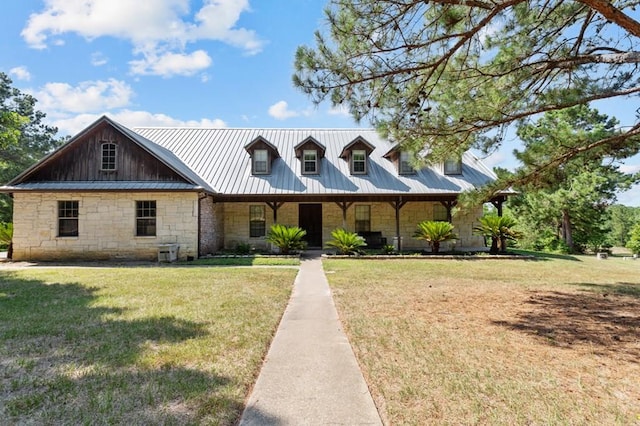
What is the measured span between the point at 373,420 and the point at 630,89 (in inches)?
306

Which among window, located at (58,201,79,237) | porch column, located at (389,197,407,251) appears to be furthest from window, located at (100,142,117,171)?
porch column, located at (389,197,407,251)

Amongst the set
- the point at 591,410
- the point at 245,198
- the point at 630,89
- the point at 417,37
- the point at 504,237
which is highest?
the point at 417,37

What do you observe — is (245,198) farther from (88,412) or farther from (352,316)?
(88,412)

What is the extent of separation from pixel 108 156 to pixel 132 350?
12774mm

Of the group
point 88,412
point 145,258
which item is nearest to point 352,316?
point 88,412

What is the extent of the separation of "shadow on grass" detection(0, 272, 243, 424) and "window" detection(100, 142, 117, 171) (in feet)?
32.3

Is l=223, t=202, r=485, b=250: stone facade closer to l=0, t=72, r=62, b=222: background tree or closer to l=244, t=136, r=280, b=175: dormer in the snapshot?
l=244, t=136, r=280, b=175: dormer

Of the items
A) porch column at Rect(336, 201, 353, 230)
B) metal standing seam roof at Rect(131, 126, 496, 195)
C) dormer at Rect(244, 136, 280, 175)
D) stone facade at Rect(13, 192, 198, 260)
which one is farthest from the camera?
dormer at Rect(244, 136, 280, 175)

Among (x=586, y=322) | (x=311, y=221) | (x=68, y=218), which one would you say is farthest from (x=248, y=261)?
(x=586, y=322)

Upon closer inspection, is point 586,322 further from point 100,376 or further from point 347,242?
point 347,242

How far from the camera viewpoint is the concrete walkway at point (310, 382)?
279 centimetres

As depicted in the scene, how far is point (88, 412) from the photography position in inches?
111

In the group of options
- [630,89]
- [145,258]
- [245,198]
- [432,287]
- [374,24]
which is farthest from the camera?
[245,198]

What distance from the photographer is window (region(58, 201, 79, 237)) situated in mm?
14031
